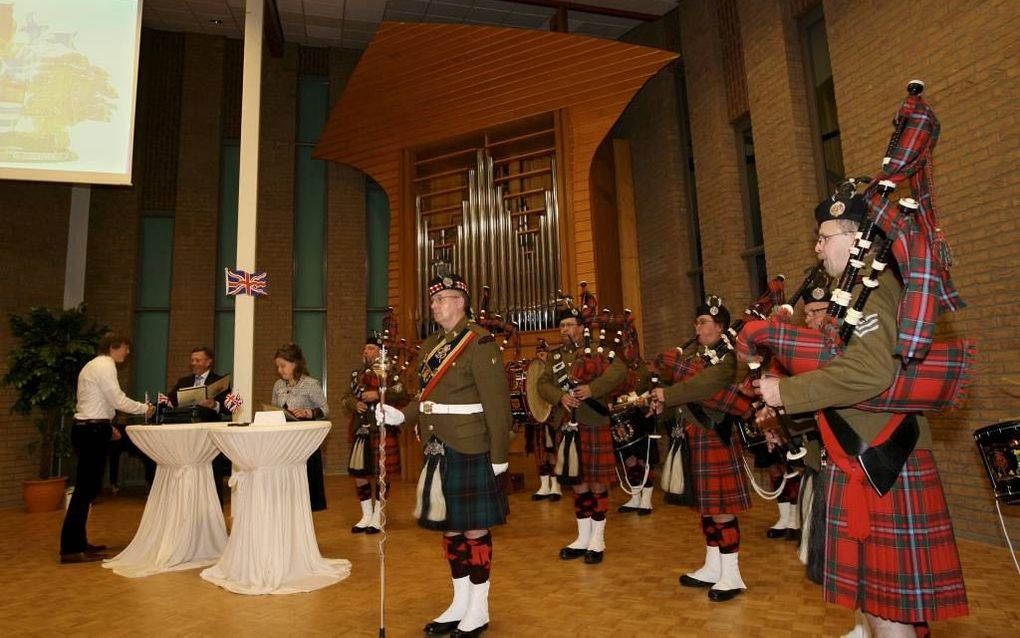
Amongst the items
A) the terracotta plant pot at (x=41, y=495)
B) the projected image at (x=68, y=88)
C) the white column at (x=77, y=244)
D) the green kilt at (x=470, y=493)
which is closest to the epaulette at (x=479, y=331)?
the green kilt at (x=470, y=493)

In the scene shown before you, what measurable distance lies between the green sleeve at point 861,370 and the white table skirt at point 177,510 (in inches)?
138

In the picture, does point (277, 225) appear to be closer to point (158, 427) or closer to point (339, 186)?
point (339, 186)

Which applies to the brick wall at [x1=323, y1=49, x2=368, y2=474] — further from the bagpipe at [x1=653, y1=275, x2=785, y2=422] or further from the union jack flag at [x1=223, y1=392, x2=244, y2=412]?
the bagpipe at [x1=653, y1=275, x2=785, y2=422]

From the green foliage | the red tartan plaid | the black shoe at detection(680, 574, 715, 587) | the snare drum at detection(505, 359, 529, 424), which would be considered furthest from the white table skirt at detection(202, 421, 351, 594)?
the green foliage

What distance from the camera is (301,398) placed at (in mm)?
4441

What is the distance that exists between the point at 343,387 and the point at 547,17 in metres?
5.93

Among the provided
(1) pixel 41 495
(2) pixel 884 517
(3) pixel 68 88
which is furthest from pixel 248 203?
(2) pixel 884 517

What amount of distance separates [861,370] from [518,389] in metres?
4.62

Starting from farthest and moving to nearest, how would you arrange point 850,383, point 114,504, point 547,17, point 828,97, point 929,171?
point 547,17 → point 114,504 → point 828,97 → point 929,171 → point 850,383

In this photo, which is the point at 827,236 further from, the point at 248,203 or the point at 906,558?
the point at 248,203

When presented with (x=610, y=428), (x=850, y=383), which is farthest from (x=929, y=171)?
(x=610, y=428)

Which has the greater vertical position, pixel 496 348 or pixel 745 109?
pixel 745 109

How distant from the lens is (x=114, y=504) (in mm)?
6492

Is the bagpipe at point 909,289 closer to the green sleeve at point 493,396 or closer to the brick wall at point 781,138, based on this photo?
the green sleeve at point 493,396
